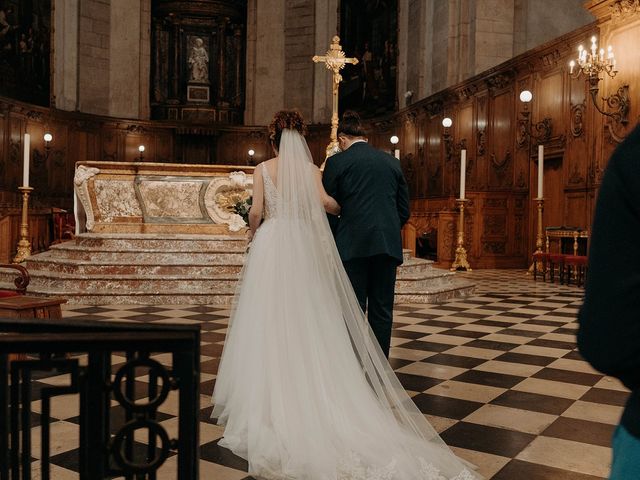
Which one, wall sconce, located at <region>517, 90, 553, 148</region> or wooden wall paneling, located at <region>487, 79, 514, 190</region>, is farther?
wooden wall paneling, located at <region>487, 79, 514, 190</region>

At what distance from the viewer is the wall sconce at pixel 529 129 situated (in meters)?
12.7

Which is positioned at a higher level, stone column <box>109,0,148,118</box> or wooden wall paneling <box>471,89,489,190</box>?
stone column <box>109,0,148,118</box>

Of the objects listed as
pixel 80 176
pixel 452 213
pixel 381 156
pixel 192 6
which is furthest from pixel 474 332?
pixel 192 6

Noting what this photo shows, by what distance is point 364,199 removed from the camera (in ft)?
12.6

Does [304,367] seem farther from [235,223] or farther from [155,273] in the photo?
[235,223]

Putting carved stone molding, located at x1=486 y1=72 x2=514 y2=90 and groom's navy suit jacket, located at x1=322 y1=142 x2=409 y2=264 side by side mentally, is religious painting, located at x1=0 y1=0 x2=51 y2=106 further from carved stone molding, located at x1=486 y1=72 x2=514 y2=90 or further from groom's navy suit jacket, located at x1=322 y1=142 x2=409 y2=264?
groom's navy suit jacket, located at x1=322 y1=142 x2=409 y2=264

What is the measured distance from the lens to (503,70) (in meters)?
13.8

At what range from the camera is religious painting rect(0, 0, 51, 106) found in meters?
17.2

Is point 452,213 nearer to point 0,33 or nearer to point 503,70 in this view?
point 503,70

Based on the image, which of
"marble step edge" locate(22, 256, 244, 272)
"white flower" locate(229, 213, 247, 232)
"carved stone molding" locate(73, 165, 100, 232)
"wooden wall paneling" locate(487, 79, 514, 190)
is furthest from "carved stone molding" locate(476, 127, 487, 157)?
"carved stone molding" locate(73, 165, 100, 232)

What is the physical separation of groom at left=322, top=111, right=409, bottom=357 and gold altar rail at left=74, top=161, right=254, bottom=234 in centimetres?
562

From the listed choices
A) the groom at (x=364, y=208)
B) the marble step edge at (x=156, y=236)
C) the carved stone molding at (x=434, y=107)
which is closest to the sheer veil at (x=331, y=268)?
the groom at (x=364, y=208)

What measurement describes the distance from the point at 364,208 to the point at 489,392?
4.52 feet

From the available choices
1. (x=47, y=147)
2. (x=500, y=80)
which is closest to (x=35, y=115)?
(x=47, y=147)
